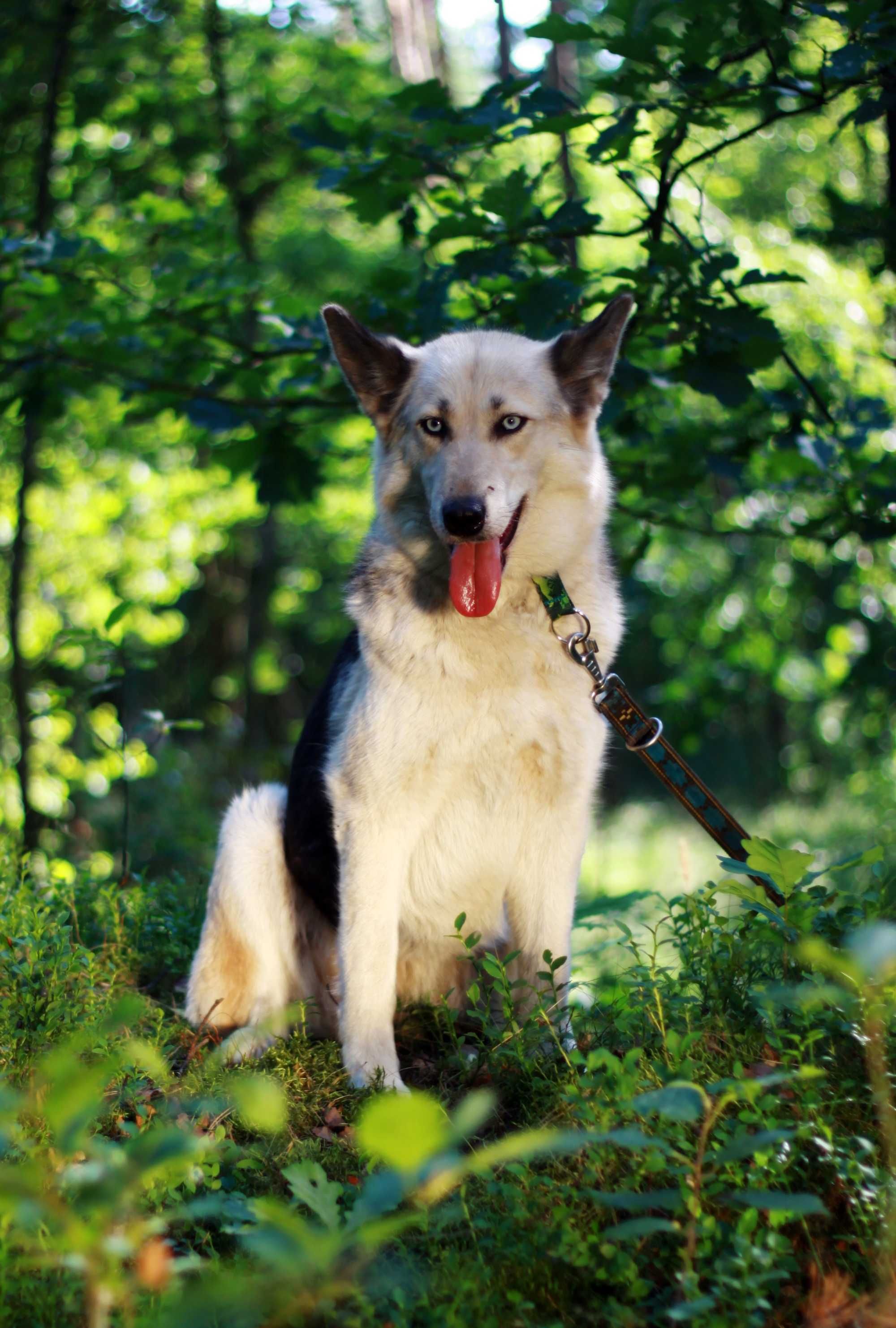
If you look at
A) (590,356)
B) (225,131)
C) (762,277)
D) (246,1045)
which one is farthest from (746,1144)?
(225,131)

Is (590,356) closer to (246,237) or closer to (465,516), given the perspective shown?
(465,516)

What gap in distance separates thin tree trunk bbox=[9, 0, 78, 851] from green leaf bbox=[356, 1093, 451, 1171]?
5170 mm

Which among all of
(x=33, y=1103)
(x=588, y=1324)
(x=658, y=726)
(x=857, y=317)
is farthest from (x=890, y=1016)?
(x=857, y=317)

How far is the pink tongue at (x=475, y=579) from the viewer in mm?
2879

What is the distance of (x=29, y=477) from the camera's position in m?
6.35

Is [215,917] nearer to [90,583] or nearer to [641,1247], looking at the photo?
[641,1247]

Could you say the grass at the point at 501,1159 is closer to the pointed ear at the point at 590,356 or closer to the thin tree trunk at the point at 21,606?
the pointed ear at the point at 590,356

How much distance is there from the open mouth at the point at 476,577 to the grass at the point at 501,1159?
976mm

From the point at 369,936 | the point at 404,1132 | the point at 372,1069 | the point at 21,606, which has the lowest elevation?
the point at 21,606

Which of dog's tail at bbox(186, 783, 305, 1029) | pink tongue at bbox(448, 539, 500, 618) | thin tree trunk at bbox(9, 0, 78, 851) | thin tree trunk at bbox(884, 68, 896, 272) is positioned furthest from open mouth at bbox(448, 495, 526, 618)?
thin tree trunk at bbox(9, 0, 78, 851)

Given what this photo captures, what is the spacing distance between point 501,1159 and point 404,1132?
133 cm

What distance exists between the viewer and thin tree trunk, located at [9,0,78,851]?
233 inches

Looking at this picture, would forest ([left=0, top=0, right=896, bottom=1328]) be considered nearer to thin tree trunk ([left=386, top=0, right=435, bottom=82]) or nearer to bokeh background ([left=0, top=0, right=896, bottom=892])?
bokeh background ([left=0, top=0, right=896, bottom=892])

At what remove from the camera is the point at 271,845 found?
354 cm
